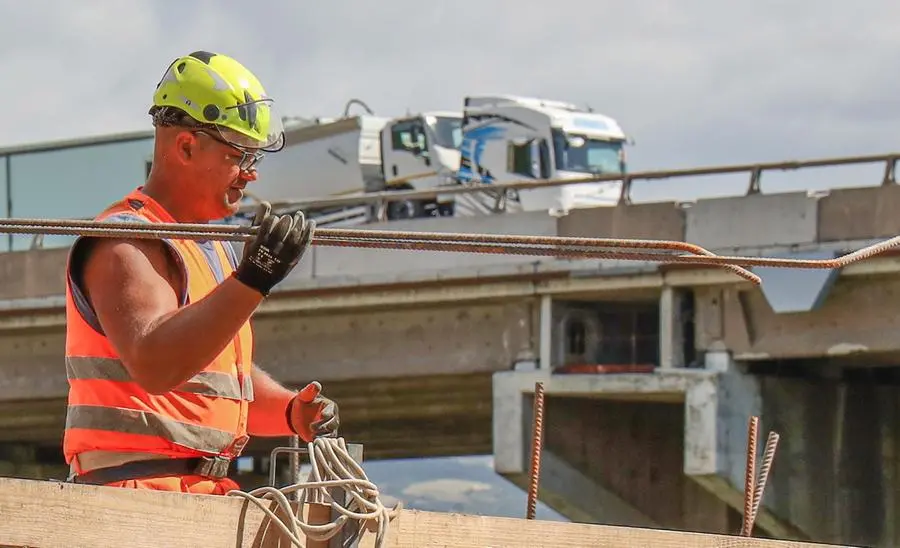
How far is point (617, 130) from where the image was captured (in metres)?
37.3

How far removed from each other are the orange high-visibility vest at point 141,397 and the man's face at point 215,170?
157 mm

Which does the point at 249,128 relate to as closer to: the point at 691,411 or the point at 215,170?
the point at 215,170

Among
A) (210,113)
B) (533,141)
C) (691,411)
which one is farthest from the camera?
(533,141)

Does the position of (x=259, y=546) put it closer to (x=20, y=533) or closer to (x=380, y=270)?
(x=20, y=533)

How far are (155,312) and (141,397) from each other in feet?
1.15

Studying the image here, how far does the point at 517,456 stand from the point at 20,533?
19.5m

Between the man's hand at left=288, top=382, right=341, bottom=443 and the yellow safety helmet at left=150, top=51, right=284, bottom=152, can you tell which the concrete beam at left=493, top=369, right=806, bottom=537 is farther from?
the yellow safety helmet at left=150, top=51, right=284, bottom=152

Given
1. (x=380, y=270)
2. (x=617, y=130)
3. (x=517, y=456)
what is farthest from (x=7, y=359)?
(x=617, y=130)

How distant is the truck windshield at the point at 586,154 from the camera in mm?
36062

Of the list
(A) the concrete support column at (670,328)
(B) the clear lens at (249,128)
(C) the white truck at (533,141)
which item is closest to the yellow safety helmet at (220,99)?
(B) the clear lens at (249,128)

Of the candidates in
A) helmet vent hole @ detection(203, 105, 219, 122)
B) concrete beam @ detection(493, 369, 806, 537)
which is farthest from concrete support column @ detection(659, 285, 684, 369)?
helmet vent hole @ detection(203, 105, 219, 122)

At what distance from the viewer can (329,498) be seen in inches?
196

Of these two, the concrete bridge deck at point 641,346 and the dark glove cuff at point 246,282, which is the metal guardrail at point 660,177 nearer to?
the concrete bridge deck at point 641,346

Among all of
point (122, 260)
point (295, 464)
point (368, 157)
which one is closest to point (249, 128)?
point (122, 260)
